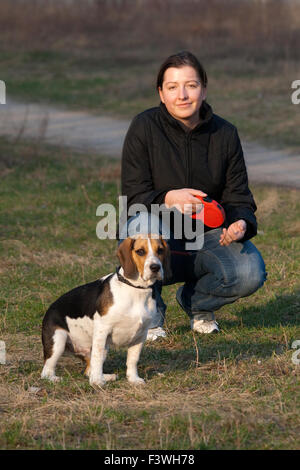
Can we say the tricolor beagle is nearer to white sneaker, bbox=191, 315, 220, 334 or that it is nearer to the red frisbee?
the red frisbee

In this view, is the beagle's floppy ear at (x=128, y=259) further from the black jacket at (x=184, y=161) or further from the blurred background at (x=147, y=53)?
the blurred background at (x=147, y=53)

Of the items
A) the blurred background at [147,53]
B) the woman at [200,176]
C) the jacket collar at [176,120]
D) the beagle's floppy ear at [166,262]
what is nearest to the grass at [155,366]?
the woman at [200,176]

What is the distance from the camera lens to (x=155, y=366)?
4.88 meters

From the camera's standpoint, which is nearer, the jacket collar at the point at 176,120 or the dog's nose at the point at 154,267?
the dog's nose at the point at 154,267

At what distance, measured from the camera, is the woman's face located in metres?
4.94

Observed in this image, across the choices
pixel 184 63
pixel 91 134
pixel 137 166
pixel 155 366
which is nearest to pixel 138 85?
pixel 91 134

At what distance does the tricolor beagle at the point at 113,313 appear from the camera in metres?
4.33

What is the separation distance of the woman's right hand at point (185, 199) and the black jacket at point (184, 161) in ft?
0.48

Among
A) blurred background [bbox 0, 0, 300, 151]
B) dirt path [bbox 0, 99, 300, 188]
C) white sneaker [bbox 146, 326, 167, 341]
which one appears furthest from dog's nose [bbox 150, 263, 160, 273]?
blurred background [bbox 0, 0, 300, 151]

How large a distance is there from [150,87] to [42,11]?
1117 cm

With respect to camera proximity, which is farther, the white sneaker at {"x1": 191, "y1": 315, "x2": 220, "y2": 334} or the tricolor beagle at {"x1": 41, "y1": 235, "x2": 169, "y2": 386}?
the white sneaker at {"x1": 191, "y1": 315, "x2": 220, "y2": 334}

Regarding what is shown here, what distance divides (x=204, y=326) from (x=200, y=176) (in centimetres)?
105

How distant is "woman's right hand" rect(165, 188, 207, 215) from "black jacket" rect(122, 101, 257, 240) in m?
0.15
